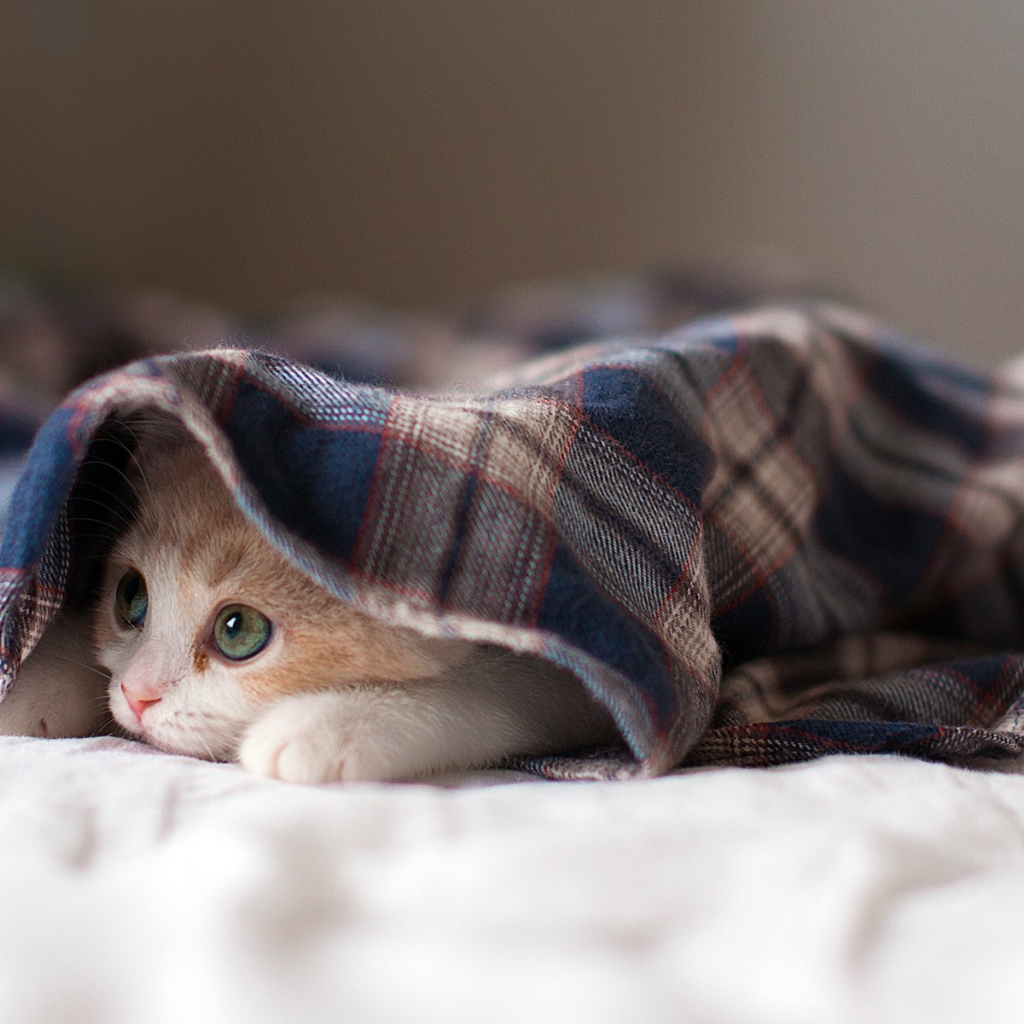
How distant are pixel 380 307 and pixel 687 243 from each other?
0.98 meters

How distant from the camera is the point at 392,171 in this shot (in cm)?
304

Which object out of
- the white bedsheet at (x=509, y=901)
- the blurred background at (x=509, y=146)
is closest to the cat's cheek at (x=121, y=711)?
the white bedsheet at (x=509, y=901)

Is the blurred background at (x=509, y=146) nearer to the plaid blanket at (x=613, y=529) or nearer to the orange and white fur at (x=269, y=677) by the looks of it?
the plaid blanket at (x=613, y=529)

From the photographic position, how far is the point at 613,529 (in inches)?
24.7

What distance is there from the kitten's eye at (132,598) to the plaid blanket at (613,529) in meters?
0.04

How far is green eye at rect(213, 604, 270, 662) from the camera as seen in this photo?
0.66 meters

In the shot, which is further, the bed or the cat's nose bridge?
the cat's nose bridge

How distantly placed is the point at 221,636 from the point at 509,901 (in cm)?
31

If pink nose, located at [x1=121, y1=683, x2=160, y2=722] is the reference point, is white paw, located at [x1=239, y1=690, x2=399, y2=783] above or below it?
above

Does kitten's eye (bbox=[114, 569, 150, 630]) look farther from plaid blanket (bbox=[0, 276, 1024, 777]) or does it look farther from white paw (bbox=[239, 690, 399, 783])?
white paw (bbox=[239, 690, 399, 783])

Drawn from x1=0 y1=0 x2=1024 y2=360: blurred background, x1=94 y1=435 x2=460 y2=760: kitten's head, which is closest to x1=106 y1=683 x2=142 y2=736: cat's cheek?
x1=94 y1=435 x2=460 y2=760: kitten's head

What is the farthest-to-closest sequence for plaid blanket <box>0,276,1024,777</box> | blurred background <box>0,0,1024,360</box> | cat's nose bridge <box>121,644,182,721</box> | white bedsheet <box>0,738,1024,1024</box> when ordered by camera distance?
1. blurred background <box>0,0,1024,360</box>
2. cat's nose bridge <box>121,644,182,721</box>
3. plaid blanket <box>0,276,1024,777</box>
4. white bedsheet <box>0,738,1024,1024</box>

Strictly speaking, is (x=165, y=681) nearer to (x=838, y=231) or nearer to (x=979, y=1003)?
(x=979, y=1003)

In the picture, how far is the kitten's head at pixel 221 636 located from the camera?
2.11 feet
